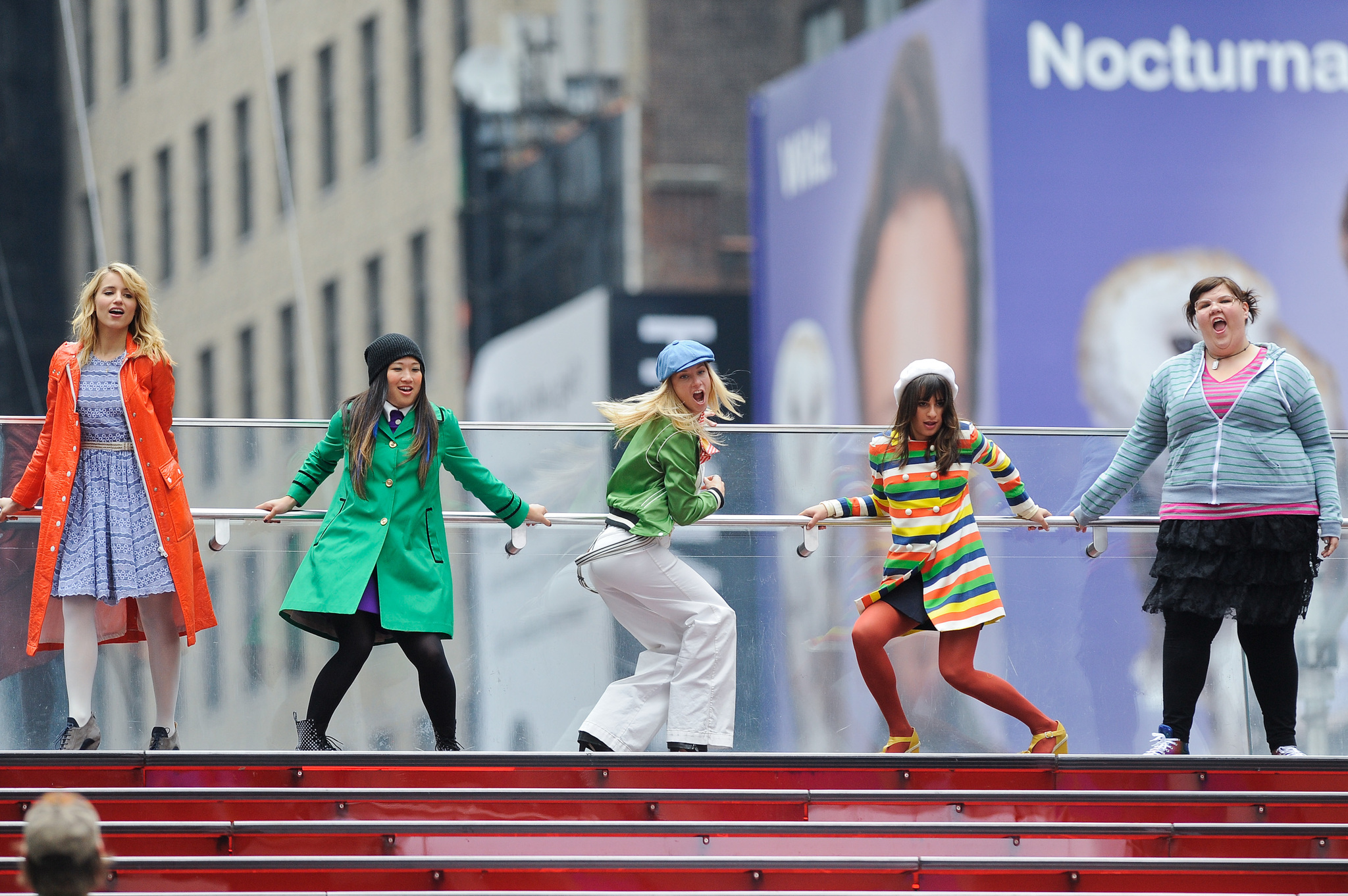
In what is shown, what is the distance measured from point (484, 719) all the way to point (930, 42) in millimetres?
Answer: 13160

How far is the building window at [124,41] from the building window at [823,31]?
11.3 m

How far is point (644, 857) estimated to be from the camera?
23.8 ft

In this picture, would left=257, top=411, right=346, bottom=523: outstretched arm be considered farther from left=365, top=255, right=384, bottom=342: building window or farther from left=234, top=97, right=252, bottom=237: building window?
left=234, top=97, right=252, bottom=237: building window

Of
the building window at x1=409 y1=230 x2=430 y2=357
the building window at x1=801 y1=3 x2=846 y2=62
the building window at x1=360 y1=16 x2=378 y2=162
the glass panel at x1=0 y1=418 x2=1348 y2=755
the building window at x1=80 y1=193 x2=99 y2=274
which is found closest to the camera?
the glass panel at x1=0 y1=418 x2=1348 y2=755

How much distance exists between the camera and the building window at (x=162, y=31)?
38406mm

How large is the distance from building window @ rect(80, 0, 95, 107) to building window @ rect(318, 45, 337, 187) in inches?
171

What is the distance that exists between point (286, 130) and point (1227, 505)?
32070mm

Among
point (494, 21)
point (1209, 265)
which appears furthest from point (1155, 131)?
point (494, 21)

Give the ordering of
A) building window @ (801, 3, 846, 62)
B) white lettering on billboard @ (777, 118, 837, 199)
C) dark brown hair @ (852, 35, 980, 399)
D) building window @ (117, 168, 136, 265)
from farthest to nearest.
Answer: building window @ (117, 168, 136, 265), building window @ (801, 3, 846, 62), white lettering on billboard @ (777, 118, 837, 199), dark brown hair @ (852, 35, 980, 399)

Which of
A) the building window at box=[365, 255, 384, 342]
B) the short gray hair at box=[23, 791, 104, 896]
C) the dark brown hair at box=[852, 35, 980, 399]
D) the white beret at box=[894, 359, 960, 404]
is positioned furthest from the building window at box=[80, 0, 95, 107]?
the short gray hair at box=[23, 791, 104, 896]

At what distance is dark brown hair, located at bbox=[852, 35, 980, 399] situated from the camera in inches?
807

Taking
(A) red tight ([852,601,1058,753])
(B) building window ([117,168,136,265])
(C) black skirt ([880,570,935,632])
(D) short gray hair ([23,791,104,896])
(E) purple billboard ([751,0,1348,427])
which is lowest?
(D) short gray hair ([23,791,104,896])

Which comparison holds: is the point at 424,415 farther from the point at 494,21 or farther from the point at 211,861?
the point at 494,21

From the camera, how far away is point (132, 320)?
28.2 feet
